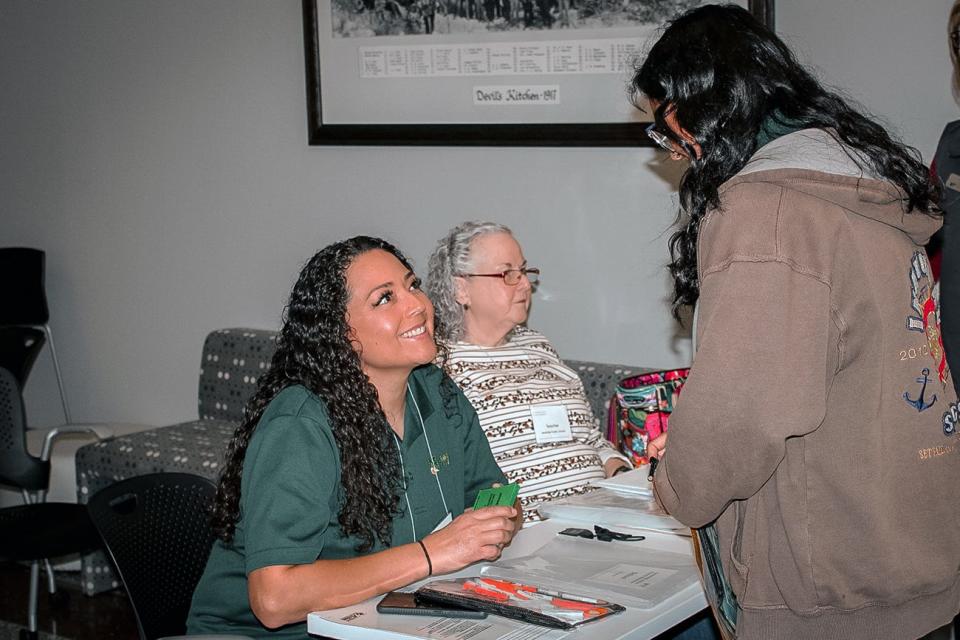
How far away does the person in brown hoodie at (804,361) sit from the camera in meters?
1.53

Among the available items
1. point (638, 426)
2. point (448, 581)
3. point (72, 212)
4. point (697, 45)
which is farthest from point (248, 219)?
point (697, 45)

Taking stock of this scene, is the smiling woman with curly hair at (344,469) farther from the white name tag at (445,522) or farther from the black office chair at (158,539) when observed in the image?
the black office chair at (158,539)

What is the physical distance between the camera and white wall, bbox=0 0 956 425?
12.5 feet

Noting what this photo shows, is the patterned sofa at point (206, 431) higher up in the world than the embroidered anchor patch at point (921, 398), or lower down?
lower down

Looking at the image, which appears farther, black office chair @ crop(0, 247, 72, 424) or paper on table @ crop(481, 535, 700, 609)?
black office chair @ crop(0, 247, 72, 424)

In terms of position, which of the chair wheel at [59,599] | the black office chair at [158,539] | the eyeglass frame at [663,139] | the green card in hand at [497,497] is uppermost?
the eyeglass frame at [663,139]

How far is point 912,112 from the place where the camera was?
336cm

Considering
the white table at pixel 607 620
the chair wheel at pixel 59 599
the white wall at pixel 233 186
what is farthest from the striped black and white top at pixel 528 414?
the chair wheel at pixel 59 599

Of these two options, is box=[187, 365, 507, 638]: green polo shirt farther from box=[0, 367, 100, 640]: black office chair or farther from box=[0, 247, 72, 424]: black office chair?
box=[0, 247, 72, 424]: black office chair

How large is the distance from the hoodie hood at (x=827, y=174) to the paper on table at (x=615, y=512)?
897 mm

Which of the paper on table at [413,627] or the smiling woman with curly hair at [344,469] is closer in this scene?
the paper on table at [413,627]

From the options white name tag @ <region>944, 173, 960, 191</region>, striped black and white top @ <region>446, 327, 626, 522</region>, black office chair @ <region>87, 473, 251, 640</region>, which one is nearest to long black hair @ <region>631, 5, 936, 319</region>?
white name tag @ <region>944, 173, 960, 191</region>

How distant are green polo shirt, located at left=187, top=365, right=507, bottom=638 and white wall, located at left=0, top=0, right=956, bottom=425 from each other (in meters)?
1.64

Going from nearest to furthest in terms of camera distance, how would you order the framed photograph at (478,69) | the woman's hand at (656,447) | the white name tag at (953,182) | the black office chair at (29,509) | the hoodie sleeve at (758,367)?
the hoodie sleeve at (758,367) < the woman's hand at (656,447) < the white name tag at (953,182) < the black office chair at (29,509) < the framed photograph at (478,69)
